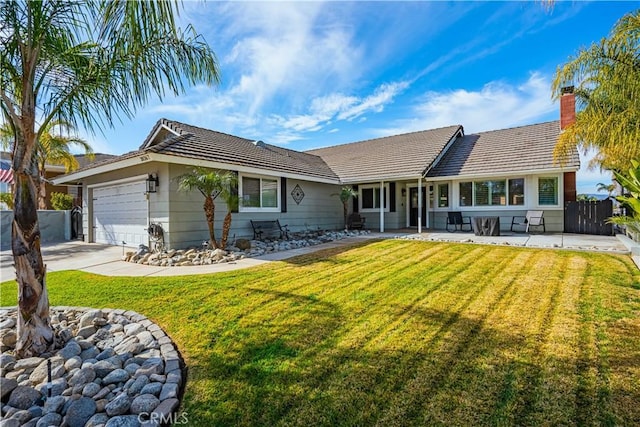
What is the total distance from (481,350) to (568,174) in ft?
43.1

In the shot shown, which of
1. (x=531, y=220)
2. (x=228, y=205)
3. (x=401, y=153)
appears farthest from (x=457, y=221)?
(x=228, y=205)

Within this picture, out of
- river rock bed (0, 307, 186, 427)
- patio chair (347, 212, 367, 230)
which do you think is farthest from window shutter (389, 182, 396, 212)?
river rock bed (0, 307, 186, 427)

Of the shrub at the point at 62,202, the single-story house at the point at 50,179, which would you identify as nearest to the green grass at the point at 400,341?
the single-story house at the point at 50,179

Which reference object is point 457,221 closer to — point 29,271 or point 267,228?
point 267,228

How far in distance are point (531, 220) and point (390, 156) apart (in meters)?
6.84

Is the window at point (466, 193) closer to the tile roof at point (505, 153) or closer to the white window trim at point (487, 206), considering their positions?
the white window trim at point (487, 206)

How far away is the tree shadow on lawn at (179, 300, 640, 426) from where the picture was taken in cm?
231

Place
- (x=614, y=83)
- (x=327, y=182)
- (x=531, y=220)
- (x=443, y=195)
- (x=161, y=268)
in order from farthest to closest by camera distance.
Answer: (x=443, y=195), (x=327, y=182), (x=531, y=220), (x=161, y=268), (x=614, y=83)

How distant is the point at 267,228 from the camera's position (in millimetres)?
11266

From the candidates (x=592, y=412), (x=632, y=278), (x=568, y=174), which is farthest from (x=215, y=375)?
(x=568, y=174)

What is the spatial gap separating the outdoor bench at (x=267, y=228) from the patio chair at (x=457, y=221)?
7.33 meters

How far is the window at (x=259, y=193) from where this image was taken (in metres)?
11.0

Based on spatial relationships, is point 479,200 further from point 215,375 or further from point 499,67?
point 215,375

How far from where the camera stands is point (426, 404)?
7.92 ft
